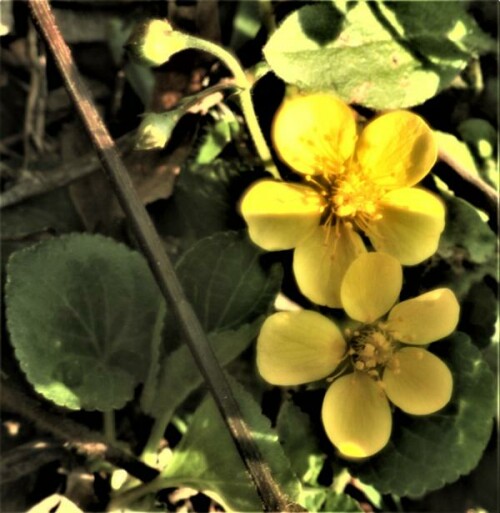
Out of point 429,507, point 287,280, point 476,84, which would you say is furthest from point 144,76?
point 429,507

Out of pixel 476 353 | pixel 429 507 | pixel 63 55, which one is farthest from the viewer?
pixel 429 507

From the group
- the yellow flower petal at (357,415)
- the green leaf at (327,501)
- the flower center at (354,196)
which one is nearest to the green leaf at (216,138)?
the flower center at (354,196)

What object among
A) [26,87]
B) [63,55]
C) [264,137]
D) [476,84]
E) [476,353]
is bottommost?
[476,353]

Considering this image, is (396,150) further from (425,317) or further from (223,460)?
(223,460)

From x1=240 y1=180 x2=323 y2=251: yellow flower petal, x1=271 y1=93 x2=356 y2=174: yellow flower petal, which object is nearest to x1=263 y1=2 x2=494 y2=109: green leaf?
x1=271 y1=93 x2=356 y2=174: yellow flower petal

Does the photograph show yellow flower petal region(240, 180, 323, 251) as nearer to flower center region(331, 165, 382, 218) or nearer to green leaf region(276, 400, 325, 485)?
flower center region(331, 165, 382, 218)

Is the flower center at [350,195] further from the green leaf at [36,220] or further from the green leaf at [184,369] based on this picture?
the green leaf at [36,220]

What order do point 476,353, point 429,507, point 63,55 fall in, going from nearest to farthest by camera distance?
point 63,55 → point 476,353 → point 429,507

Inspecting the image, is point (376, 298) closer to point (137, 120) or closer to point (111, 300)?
point (111, 300)
